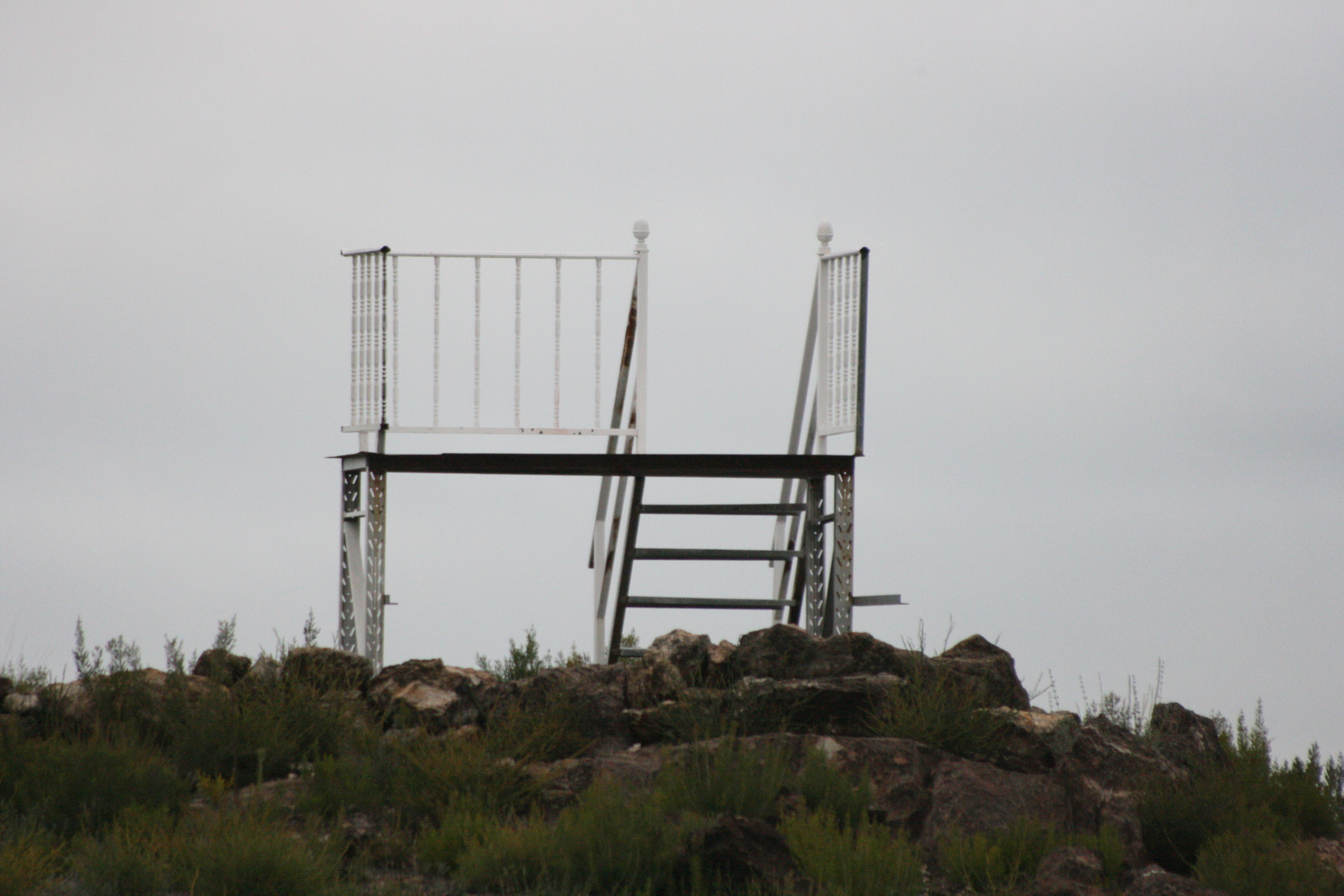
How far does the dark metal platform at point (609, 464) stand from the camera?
8.58 metres

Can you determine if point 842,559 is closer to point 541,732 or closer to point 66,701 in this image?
point 541,732

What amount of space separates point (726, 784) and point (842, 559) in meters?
2.92

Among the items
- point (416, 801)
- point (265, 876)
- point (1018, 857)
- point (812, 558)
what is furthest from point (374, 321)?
point (1018, 857)

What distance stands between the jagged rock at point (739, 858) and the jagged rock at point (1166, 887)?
1.23 m

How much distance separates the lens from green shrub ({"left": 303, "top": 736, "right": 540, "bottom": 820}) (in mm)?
5980

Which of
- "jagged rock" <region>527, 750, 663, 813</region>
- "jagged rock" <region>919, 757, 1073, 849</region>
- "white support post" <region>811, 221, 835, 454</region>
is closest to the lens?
"jagged rock" <region>919, 757, 1073, 849</region>

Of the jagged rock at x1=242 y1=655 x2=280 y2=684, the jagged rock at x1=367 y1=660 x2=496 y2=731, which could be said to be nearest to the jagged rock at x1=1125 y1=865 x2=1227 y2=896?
the jagged rock at x1=367 y1=660 x2=496 y2=731

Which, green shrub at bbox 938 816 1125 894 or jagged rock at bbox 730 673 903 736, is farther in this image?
jagged rock at bbox 730 673 903 736

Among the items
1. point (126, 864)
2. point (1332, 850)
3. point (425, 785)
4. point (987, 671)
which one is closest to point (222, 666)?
point (425, 785)

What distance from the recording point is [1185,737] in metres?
7.17

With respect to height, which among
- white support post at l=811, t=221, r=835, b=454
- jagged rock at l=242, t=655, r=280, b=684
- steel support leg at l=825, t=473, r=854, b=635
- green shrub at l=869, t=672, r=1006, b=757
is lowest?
green shrub at l=869, t=672, r=1006, b=757

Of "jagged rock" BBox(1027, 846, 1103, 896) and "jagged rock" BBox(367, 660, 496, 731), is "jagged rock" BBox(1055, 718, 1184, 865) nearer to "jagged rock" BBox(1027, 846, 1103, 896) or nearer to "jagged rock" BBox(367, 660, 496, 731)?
"jagged rock" BBox(1027, 846, 1103, 896)

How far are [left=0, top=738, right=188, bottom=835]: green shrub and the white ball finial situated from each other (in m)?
4.96

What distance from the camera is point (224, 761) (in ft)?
21.4
